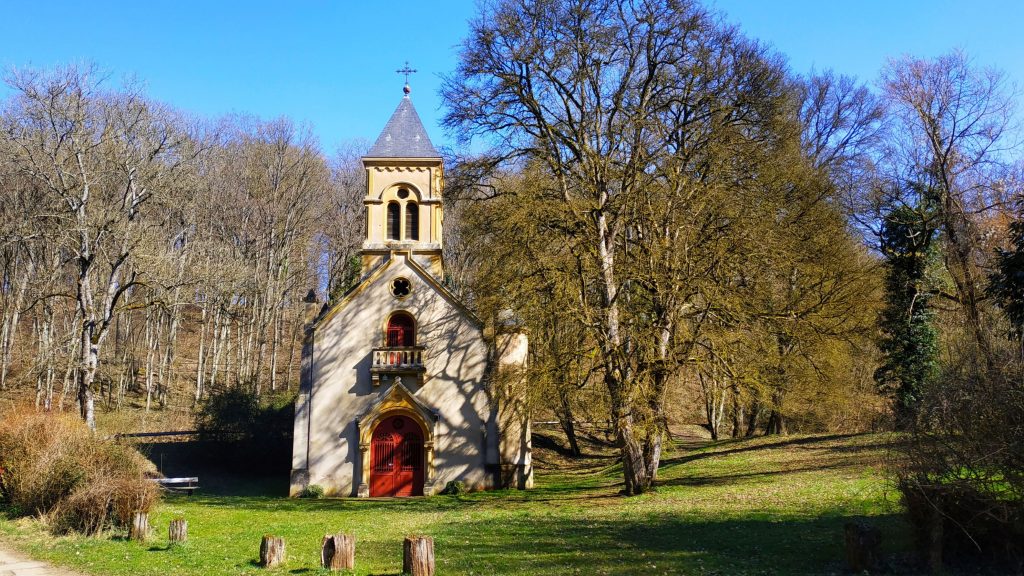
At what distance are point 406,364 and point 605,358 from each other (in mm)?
8457

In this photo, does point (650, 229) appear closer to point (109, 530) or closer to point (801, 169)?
point (801, 169)

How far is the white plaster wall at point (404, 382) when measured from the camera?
25.4 m

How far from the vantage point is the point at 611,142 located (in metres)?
21.6

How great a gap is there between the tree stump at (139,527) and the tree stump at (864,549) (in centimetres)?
1293

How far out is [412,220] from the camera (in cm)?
2867

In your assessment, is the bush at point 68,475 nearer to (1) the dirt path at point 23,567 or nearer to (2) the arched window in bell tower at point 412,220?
(1) the dirt path at point 23,567

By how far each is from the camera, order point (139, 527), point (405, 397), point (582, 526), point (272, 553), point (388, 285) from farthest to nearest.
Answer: point (388, 285) → point (405, 397) → point (582, 526) → point (139, 527) → point (272, 553)

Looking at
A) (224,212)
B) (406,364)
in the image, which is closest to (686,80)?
(406,364)

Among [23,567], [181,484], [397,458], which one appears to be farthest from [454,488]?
[23,567]

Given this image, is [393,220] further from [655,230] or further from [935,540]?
[935,540]

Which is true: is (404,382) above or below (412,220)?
below

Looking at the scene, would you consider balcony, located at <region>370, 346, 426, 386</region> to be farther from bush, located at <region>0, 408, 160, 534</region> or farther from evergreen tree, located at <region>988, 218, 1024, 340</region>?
evergreen tree, located at <region>988, 218, 1024, 340</region>

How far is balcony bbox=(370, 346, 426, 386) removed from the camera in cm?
2553

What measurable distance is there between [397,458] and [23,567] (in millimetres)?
13705
